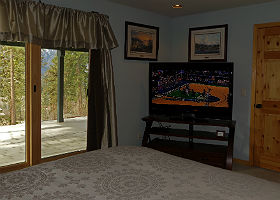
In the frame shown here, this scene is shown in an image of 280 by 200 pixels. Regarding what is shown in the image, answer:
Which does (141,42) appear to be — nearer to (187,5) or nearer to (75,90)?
(187,5)

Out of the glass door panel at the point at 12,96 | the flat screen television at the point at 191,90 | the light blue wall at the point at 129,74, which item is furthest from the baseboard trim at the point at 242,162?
the glass door panel at the point at 12,96

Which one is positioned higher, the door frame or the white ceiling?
the white ceiling

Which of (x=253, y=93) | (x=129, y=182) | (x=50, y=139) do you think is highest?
(x=253, y=93)

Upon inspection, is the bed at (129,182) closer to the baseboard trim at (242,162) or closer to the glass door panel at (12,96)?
the glass door panel at (12,96)

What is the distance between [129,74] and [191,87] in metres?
1.03

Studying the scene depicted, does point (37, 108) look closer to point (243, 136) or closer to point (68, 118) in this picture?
point (68, 118)

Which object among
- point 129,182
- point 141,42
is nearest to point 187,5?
point 141,42

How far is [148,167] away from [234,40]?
10.6 feet

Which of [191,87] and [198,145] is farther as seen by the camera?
[198,145]

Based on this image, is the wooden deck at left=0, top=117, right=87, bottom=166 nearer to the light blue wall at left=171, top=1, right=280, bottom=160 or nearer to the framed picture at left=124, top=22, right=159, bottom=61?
the framed picture at left=124, top=22, right=159, bottom=61

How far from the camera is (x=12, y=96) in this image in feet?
11.3

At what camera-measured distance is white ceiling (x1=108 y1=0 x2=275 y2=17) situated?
13.3ft

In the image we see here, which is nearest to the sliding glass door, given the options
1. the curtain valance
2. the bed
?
the curtain valance

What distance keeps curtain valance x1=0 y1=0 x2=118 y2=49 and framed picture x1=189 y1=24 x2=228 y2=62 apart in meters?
1.59
